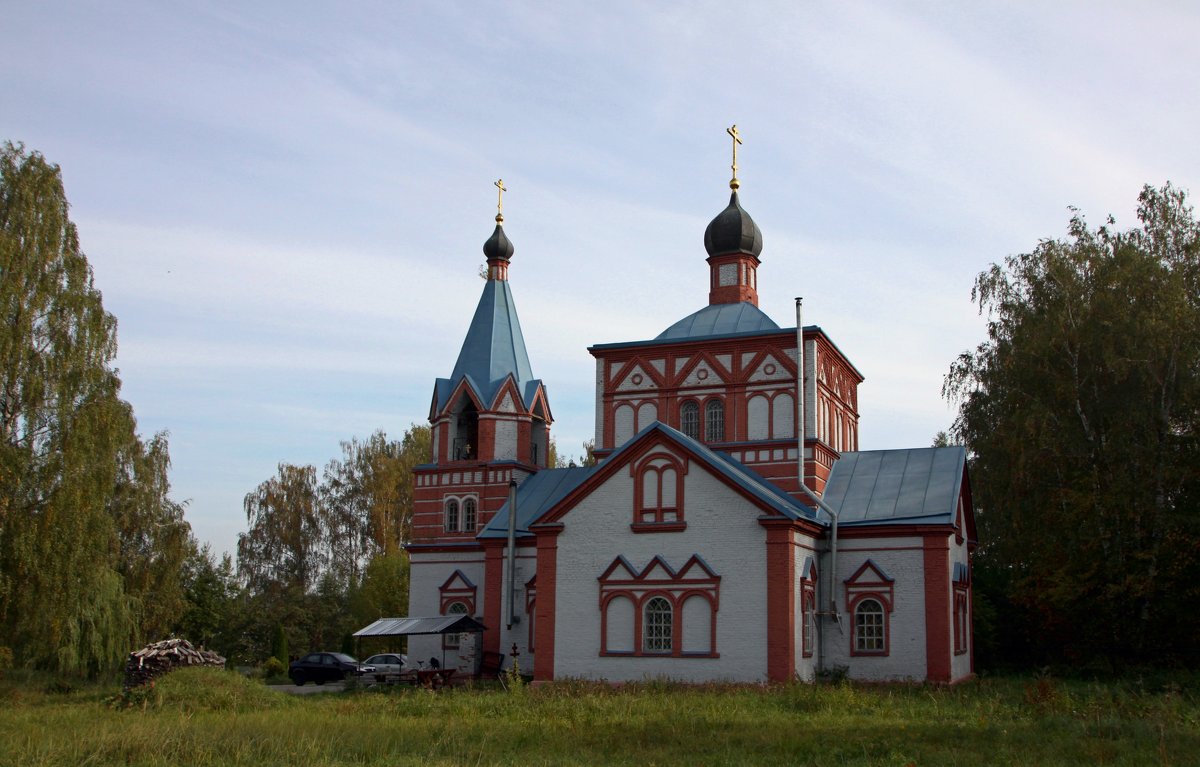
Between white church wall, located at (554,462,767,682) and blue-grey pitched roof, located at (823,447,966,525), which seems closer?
white church wall, located at (554,462,767,682)

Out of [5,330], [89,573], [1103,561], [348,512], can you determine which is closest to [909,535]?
[1103,561]

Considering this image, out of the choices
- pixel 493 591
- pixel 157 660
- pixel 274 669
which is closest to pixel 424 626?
pixel 493 591

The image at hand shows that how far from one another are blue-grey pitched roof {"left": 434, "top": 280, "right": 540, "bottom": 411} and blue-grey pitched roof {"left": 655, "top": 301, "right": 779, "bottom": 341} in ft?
16.4

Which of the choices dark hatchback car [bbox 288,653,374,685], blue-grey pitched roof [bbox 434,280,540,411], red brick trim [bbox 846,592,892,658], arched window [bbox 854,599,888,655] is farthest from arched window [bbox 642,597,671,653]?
dark hatchback car [bbox 288,653,374,685]

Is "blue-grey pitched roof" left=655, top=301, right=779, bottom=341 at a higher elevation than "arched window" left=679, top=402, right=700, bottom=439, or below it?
higher

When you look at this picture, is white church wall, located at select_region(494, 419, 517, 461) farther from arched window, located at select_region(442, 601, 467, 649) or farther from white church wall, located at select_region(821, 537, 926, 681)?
white church wall, located at select_region(821, 537, 926, 681)

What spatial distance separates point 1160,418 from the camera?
2652 centimetres

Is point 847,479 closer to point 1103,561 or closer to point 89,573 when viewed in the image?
point 1103,561

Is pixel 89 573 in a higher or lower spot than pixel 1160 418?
lower

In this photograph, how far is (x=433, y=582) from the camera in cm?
3106

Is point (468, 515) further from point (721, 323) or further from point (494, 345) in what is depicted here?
point (721, 323)

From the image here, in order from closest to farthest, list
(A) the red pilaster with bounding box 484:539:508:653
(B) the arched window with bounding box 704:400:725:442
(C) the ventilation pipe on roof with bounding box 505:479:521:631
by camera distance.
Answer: (B) the arched window with bounding box 704:400:725:442
(C) the ventilation pipe on roof with bounding box 505:479:521:631
(A) the red pilaster with bounding box 484:539:508:653

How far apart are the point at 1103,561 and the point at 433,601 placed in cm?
1702

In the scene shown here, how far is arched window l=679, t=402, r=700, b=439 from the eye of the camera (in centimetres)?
2847
